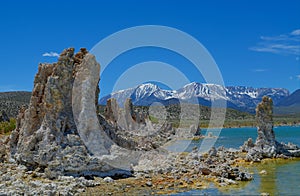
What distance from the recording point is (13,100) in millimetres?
129875

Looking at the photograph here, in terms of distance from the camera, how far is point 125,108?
218ft

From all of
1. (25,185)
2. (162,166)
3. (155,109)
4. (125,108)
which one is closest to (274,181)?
(162,166)

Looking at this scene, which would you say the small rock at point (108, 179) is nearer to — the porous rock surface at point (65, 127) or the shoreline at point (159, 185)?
the shoreline at point (159, 185)

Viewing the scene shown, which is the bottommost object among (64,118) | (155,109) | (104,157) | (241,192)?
(241,192)

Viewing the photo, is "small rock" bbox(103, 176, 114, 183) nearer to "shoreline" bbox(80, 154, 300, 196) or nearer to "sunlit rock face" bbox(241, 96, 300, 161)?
"shoreline" bbox(80, 154, 300, 196)

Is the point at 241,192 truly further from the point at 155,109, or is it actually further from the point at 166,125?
the point at 155,109

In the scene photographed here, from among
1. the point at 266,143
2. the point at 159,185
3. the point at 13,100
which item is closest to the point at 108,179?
the point at 159,185

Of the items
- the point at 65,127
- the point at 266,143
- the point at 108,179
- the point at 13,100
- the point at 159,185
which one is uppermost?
the point at 13,100

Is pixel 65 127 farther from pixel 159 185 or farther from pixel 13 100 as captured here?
pixel 13 100

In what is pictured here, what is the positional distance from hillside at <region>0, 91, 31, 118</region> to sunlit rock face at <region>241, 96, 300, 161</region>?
246 feet

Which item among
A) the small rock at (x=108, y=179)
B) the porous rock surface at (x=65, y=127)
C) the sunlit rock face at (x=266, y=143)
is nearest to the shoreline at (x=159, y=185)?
the small rock at (x=108, y=179)

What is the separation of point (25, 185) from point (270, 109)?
2475cm

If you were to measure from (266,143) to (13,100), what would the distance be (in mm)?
106965

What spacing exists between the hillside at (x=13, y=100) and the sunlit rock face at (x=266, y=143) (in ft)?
246
